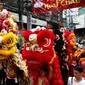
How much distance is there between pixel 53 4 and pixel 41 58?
5.65 m

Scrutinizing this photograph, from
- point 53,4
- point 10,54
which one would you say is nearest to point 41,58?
point 10,54

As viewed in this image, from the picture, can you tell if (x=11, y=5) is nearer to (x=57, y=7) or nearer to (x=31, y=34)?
(x=57, y=7)

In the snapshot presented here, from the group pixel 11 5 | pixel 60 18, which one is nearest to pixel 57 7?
pixel 11 5

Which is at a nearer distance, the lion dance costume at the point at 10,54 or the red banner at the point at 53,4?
the lion dance costume at the point at 10,54

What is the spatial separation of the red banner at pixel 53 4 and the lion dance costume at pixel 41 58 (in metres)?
5.05

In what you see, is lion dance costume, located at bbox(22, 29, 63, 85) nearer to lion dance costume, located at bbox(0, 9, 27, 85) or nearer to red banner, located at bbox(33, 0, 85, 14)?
lion dance costume, located at bbox(0, 9, 27, 85)

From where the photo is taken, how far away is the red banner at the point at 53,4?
959 centimetres

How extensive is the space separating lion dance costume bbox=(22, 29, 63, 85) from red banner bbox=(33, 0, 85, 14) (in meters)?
5.05

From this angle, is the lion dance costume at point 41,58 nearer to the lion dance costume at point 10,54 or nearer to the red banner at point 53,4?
the lion dance costume at point 10,54

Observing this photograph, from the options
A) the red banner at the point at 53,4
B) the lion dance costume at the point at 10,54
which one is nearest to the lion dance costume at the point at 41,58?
the lion dance costume at the point at 10,54

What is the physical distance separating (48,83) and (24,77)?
38cm

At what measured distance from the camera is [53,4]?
392 inches

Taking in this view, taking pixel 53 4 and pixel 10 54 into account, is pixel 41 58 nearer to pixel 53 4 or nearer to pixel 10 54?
pixel 10 54

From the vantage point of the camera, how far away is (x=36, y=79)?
4688 millimetres
